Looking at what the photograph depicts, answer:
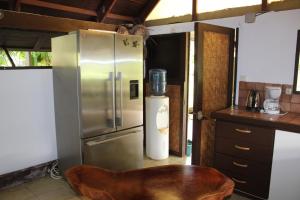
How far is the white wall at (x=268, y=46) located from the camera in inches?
112

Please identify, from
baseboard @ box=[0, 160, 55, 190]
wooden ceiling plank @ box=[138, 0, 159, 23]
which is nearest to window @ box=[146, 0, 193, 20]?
wooden ceiling plank @ box=[138, 0, 159, 23]

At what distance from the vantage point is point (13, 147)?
3.06 meters

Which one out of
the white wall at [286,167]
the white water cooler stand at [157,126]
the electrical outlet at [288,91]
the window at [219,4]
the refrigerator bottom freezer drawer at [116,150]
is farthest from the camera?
the white water cooler stand at [157,126]

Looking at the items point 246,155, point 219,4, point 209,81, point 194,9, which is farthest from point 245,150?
point 194,9

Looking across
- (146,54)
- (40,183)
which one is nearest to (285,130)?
(146,54)

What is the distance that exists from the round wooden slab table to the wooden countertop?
3.83 ft

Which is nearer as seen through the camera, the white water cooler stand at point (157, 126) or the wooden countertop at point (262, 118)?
the wooden countertop at point (262, 118)

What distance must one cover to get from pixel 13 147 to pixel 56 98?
2.58 ft

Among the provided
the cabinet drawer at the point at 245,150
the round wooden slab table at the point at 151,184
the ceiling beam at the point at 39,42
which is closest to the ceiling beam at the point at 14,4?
the ceiling beam at the point at 39,42

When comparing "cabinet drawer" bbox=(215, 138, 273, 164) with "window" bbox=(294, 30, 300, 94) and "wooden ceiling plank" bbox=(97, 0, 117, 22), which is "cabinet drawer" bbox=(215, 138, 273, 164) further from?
"wooden ceiling plank" bbox=(97, 0, 117, 22)

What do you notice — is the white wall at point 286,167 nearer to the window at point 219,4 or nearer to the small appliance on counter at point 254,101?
the small appliance on counter at point 254,101

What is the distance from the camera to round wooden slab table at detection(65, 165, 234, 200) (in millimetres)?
1319

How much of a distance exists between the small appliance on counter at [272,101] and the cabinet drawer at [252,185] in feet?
2.55

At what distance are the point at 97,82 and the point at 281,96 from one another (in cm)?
217
